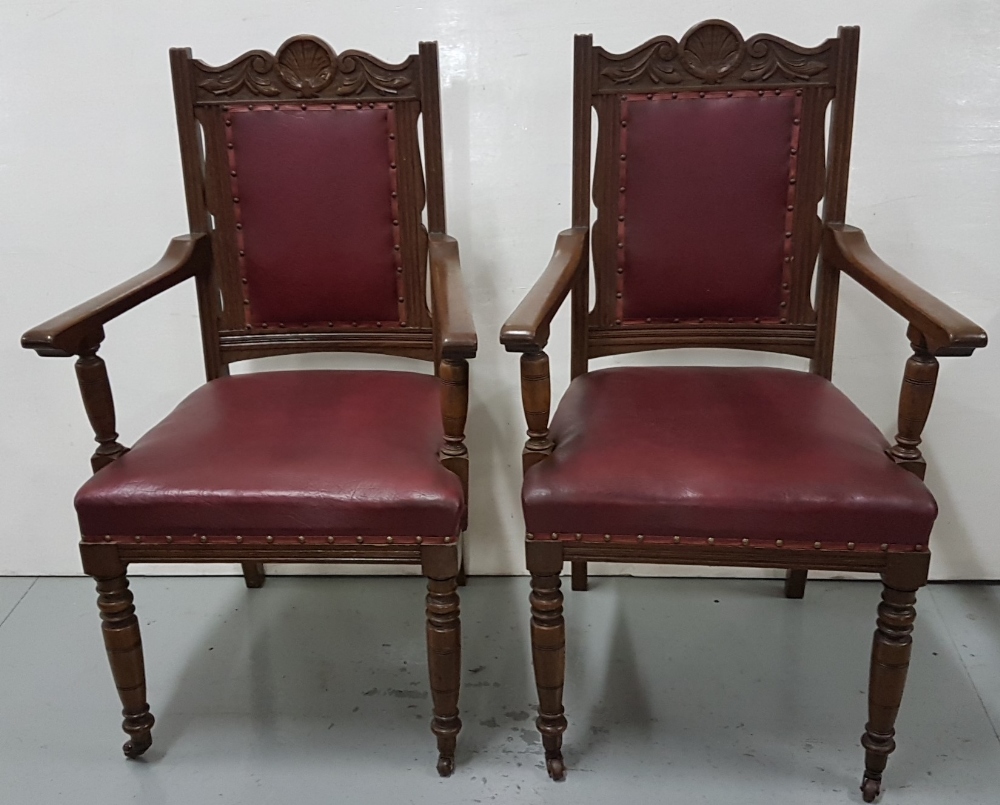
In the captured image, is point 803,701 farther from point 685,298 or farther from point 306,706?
point 306,706

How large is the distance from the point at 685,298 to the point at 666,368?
0.43ft

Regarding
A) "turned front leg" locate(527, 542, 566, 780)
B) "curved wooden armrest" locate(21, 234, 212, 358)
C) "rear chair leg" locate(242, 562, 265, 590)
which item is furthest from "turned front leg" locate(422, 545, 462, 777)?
"rear chair leg" locate(242, 562, 265, 590)

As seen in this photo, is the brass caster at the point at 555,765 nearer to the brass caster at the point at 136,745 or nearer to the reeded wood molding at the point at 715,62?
the brass caster at the point at 136,745

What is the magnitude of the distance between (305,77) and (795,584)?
1.39 m

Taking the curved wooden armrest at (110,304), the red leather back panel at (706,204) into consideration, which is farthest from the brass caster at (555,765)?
the curved wooden armrest at (110,304)

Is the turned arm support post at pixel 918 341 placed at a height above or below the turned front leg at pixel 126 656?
above

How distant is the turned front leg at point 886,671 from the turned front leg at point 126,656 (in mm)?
1129

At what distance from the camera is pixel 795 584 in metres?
1.96

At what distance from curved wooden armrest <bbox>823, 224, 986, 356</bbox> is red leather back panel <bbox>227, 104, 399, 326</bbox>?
774 millimetres

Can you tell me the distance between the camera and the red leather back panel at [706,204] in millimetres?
1606

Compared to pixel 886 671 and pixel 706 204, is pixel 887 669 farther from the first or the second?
pixel 706 204

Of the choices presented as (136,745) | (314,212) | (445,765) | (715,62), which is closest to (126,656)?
(136,745)

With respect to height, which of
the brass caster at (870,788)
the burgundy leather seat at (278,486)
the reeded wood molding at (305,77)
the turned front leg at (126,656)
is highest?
the reeded wood molding at (305,77)

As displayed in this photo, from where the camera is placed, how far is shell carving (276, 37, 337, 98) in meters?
1.61
